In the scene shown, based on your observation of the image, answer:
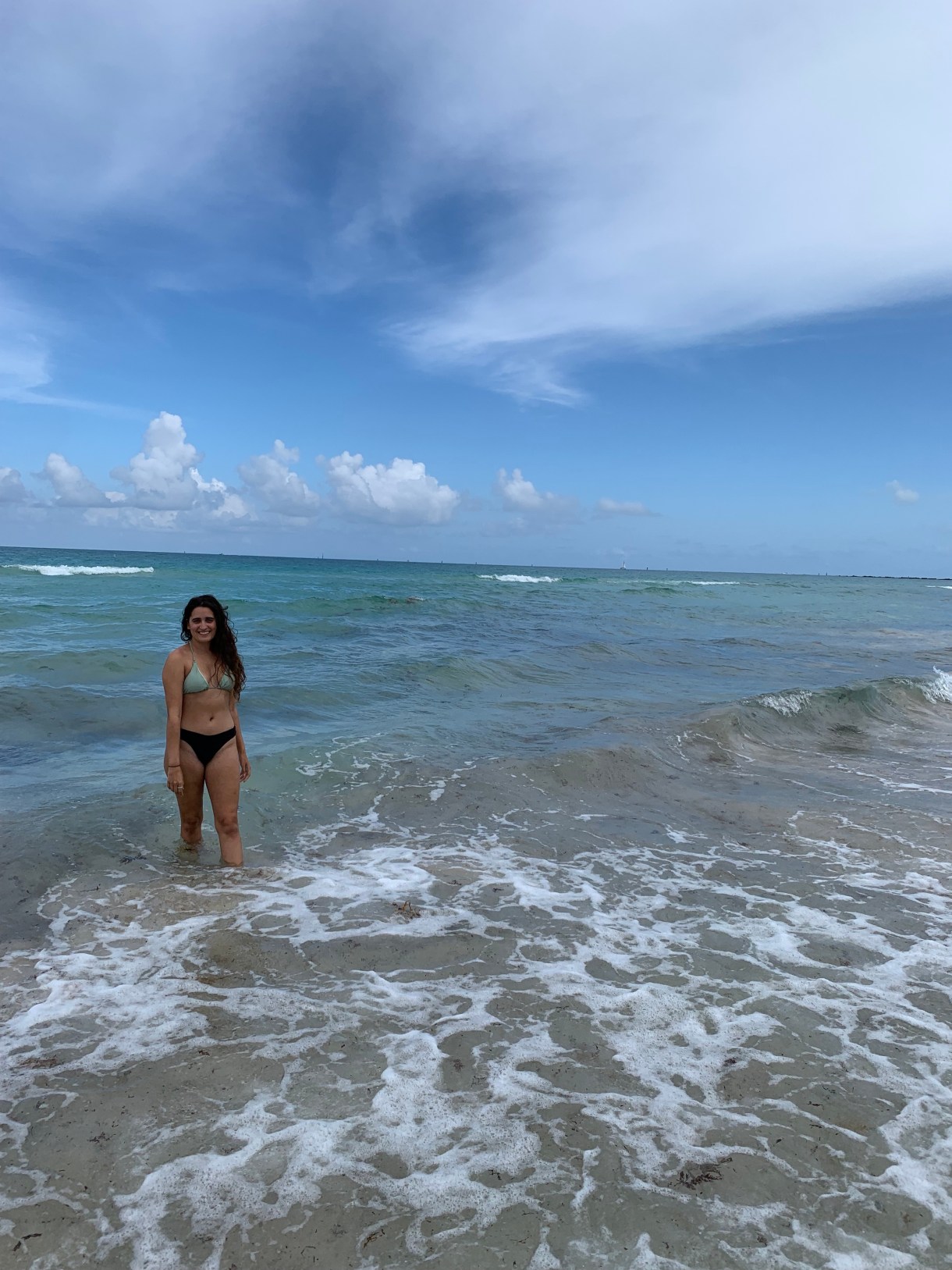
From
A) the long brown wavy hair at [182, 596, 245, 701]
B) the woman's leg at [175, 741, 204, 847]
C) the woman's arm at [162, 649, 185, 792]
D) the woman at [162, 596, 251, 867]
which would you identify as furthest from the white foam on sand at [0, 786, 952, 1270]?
the long brown wavy hair at [182, 596, 245, 701]

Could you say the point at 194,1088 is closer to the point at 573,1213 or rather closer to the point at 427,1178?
the point at 427,1178

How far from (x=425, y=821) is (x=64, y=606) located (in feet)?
78.0

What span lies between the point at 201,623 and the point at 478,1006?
11.3 ft

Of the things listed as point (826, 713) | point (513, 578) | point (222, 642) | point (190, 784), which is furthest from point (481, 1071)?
point (513, 578)

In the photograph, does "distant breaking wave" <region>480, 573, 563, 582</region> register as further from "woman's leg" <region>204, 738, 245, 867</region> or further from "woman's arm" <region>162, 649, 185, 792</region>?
"woman's arm" <region>162, 649, 185, 792</region>

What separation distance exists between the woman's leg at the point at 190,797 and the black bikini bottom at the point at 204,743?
4cm

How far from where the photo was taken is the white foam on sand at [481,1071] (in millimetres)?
2686

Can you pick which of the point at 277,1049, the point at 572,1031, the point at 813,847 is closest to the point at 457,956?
the point at 572,1031

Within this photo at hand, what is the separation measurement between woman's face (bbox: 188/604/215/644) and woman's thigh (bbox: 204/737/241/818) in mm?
919

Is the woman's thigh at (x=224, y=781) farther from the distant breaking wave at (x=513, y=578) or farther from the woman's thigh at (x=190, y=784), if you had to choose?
the distant breaking wave at (x=513, y=578)

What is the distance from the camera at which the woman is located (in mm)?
5660

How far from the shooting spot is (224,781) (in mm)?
5863

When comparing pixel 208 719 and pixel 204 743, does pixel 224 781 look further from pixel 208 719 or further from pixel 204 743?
pixel 208 719

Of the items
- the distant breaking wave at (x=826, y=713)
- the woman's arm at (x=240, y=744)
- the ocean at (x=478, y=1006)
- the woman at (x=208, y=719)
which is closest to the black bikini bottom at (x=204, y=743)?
the woman at (x=208, y=719)
